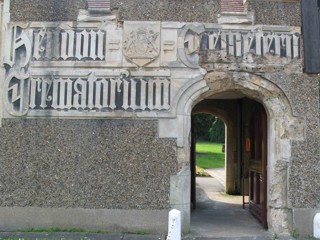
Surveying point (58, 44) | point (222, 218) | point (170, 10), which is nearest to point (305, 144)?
point (222, 218)

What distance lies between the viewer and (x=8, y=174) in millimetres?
7039

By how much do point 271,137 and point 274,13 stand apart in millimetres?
2302

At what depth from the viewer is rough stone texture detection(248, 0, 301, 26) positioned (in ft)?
23.8

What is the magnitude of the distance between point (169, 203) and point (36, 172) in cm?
244

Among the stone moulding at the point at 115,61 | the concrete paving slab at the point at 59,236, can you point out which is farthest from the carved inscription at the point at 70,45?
the concrete paving slab at the point at 59,236

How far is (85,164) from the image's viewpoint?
704 cm

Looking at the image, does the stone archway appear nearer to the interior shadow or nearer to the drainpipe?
the interior shadow

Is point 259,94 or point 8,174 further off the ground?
point 259,94

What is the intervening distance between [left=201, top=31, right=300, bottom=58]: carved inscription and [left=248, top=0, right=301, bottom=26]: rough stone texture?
0.89ft

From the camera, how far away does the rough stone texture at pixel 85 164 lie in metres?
6.96

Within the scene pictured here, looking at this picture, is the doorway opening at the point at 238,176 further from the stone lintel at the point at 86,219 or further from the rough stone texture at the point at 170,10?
the rough stone texture at the point at 170,10

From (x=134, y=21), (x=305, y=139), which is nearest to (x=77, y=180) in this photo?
(x=134, y=21)

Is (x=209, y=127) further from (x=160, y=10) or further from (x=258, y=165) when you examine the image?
(x=160, y=10)

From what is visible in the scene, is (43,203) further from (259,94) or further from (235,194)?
(235,194)
